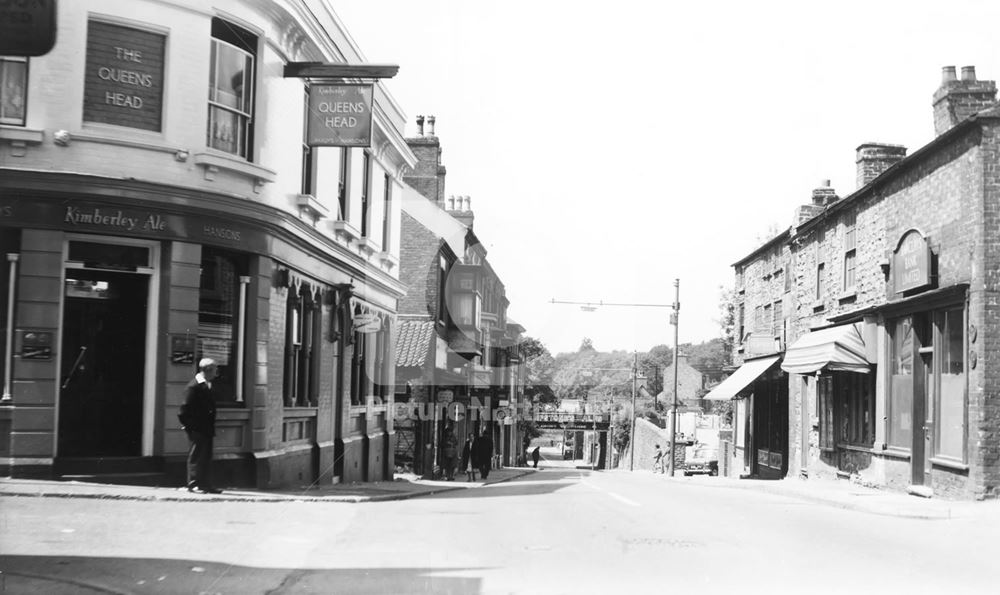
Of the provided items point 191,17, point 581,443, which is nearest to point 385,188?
point 191,17

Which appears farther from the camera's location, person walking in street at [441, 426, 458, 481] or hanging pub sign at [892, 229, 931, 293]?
person walking in street at [441, 426, 458, 481]

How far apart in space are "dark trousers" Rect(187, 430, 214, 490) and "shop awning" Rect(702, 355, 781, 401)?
69.2 feet

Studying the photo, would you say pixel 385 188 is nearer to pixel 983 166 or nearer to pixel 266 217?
pixel 266 217

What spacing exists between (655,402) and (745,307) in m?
71.3

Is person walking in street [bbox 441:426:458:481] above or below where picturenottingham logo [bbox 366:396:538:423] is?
below

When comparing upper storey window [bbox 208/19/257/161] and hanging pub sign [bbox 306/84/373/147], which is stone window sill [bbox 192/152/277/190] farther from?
hanging pub sign [bbox 306/84/373/147]

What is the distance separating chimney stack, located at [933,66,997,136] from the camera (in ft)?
63.2

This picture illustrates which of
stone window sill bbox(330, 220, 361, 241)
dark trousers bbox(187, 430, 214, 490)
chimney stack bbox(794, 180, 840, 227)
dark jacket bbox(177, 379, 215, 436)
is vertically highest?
chimney stack bbox(794, 180, 840, 227)

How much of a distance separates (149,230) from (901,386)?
49.6ft

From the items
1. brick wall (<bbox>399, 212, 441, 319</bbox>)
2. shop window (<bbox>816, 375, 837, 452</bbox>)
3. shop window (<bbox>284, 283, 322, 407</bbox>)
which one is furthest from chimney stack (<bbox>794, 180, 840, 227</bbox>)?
Result: shop window (<bbox>284, 283, 322, 407</bbox>)

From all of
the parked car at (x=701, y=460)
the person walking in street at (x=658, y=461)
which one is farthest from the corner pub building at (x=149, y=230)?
the person walking in street at (x=658, y=461)

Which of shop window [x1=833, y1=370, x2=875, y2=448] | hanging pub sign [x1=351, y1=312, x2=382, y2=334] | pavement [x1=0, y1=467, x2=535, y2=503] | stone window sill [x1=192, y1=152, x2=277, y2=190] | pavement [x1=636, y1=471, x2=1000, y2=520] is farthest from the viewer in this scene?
shop window [x1=833, y1=370, x2=875, y2=448]

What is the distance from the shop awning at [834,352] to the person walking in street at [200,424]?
14356 mm

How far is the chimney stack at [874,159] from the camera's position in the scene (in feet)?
82.2
